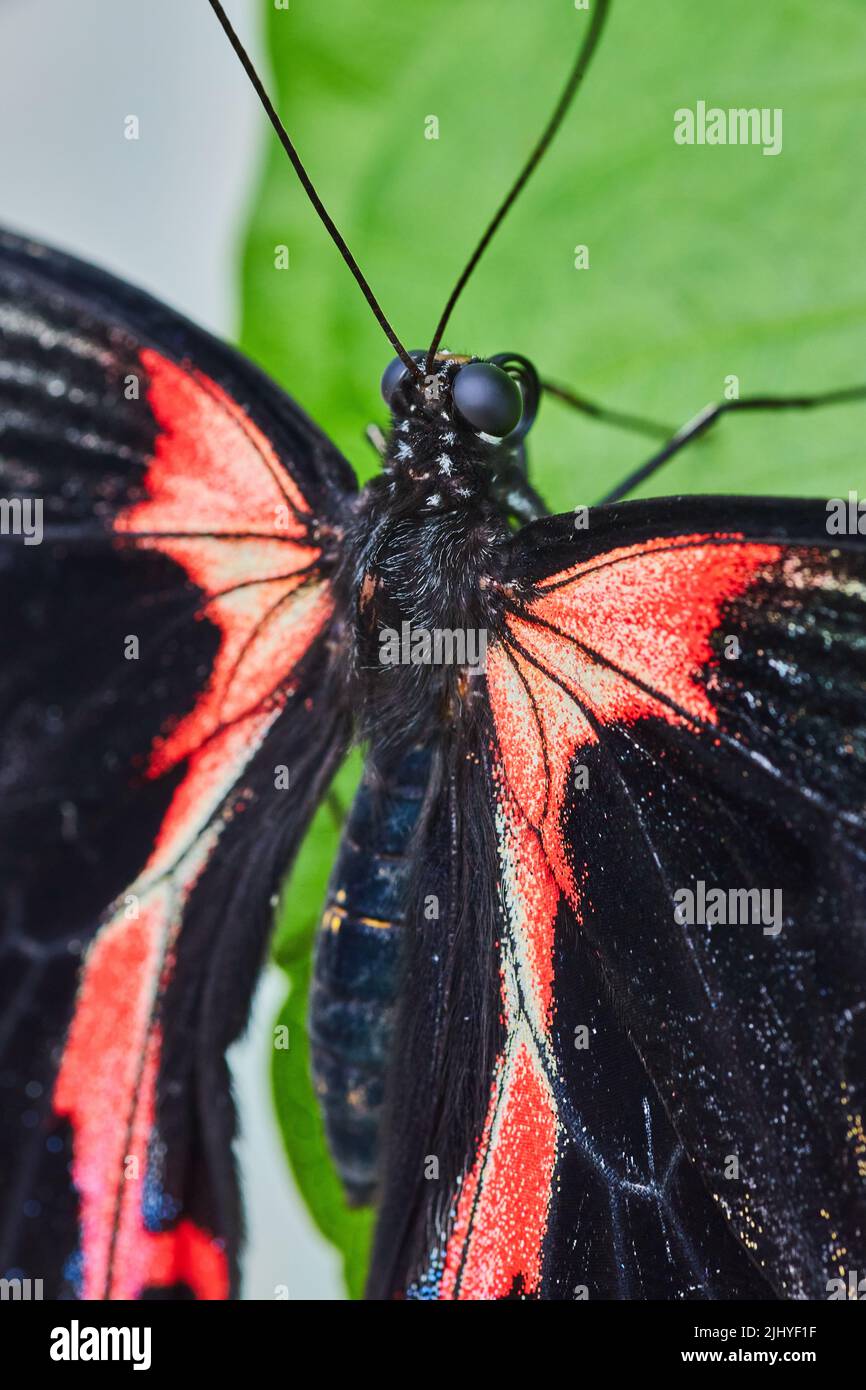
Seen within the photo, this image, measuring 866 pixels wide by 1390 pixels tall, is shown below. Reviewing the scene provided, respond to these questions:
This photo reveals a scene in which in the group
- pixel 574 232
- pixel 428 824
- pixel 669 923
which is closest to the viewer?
pixel 669 923

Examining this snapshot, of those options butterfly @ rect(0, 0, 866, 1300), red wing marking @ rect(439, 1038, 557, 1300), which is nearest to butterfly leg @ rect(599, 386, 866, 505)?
butterfly @ rect(0, 0, 866, 1300)

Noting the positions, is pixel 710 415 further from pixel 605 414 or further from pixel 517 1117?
pixel 517 1117

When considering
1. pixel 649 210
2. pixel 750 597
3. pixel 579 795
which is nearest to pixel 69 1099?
pixel 579 795

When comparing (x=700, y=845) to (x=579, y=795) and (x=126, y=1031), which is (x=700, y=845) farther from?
(x=126, y=1031)

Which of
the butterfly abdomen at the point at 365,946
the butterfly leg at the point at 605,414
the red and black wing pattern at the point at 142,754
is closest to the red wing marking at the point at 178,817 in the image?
the red and black wing pattern at the point at 142,754

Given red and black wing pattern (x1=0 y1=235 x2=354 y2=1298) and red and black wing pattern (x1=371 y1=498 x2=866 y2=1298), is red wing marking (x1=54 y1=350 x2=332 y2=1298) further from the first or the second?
red and black wing pattern (x1=371 y1=498 x2=866 y2=1298)

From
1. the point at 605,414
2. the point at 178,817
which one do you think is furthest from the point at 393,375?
the point at 178,817
